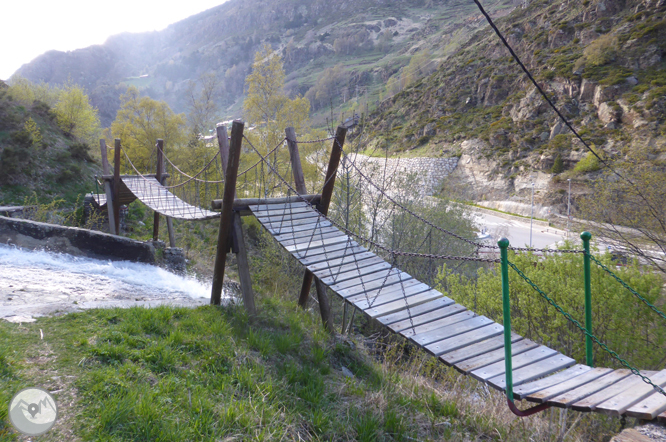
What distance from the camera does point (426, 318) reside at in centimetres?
264

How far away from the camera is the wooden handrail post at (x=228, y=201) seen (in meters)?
3.52

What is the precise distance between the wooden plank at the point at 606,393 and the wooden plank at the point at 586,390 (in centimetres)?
2

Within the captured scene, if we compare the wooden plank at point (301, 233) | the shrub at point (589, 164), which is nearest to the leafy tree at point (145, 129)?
the wooden plank at point (301, 233)

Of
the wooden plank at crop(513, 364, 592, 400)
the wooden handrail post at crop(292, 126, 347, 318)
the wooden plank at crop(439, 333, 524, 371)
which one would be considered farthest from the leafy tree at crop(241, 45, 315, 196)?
the wooden plank at crop(513, 364, 592, 400)

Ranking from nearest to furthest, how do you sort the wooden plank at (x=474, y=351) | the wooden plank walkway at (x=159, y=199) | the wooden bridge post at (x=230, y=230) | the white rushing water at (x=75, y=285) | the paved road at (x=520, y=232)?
the wooden plank at (x=474, y=351)
the white rushing water at (x=75, y=285)
the wooden bridge post at (x=230, y=230)
the wooden plank walkway at (x=159, y=199)
the paved road at (x=520, y=232)

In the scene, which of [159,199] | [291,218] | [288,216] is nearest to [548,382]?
[291,218]

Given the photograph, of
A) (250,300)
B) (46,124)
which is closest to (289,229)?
(250,300)

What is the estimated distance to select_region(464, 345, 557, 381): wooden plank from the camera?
2027 mm

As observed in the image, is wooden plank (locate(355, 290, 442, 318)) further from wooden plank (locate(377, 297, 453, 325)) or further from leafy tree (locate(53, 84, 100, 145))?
leafy tree (locate(53, 84, 100, 145))

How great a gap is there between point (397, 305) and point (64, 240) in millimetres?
5069

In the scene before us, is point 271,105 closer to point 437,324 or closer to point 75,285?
point 75,285

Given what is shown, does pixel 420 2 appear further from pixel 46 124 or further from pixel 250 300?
pixel 250 300

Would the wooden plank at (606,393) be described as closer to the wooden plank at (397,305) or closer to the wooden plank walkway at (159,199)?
the wooden plank at (397,305)

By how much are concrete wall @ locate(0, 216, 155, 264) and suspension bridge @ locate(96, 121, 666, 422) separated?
1.91 m
